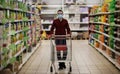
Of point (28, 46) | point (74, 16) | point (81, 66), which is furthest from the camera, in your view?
point (74, 16)

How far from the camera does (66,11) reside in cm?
1736

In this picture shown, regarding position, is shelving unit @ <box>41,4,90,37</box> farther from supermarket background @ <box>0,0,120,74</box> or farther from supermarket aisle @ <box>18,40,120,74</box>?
supermarket aisle @ <box>18,40,120,74</box>

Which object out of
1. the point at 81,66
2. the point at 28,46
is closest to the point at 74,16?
the point at 28,46

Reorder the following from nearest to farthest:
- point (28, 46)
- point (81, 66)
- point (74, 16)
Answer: point (81, 66) → point (28, 46) → point (74, 16)

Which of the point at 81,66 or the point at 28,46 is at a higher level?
the point at 28,46

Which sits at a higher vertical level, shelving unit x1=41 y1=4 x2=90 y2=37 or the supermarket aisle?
shelving unit x1=41 y1=4 x2=90 y2=37

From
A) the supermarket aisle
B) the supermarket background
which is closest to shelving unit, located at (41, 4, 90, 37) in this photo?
the supermarket background

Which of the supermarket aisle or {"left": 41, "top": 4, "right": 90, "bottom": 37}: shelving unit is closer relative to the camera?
the supermarket aisle

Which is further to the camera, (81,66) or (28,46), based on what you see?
(28,46)

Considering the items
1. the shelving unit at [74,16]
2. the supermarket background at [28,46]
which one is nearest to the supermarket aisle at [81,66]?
the supermarket background at [28,46]

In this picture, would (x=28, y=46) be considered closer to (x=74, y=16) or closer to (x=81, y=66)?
(x=81, y=66)

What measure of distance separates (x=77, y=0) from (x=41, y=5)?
2.52 metres

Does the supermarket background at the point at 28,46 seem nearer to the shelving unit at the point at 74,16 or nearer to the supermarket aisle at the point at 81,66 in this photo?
the supermarket aisle at the point at 81,66

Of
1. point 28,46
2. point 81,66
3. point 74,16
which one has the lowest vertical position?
point 81,66
